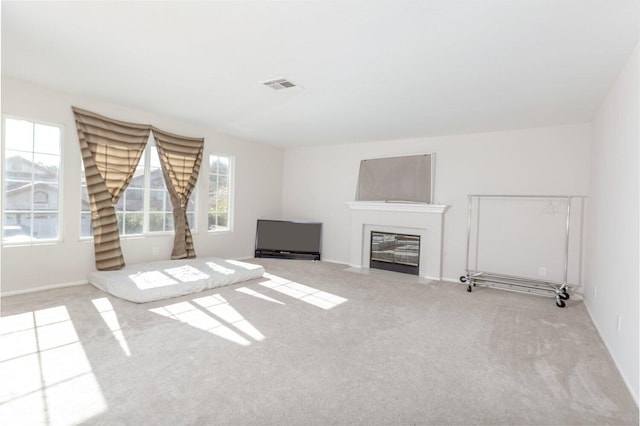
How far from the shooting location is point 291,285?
4.55 meters

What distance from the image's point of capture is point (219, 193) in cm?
608

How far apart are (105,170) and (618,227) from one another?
548 cm

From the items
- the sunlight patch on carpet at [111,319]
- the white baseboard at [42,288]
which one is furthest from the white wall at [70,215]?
the sunlight patch on carpet at [111,319]

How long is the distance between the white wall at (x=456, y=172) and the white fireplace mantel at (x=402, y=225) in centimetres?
18

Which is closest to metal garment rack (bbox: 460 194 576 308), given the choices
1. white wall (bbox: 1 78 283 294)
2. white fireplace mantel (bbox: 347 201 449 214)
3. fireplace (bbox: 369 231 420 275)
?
white fireplace mantel (bbox: 347 201 449 214)

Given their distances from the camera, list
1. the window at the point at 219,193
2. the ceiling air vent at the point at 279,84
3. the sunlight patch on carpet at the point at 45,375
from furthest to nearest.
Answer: the window at the point at 219,193 < the ceiling air vent at the point at 279,84 < the sunlight patch on carpet at the point at 45,375

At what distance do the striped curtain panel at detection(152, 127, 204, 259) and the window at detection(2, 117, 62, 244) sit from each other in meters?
1.32

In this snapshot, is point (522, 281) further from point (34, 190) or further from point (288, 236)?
point (34, 190)

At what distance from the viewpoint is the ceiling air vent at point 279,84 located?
3.30 meters

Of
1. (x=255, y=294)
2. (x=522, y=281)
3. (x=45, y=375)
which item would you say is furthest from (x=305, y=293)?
(x=522, y=281)

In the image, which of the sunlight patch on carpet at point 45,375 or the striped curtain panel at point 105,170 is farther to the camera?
the striped curtain panel at point 105,170

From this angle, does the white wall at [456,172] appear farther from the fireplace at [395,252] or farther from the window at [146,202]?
the window at [146,202]

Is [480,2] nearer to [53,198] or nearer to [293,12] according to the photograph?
[293,12]

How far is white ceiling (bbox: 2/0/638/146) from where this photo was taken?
2.13 meters
